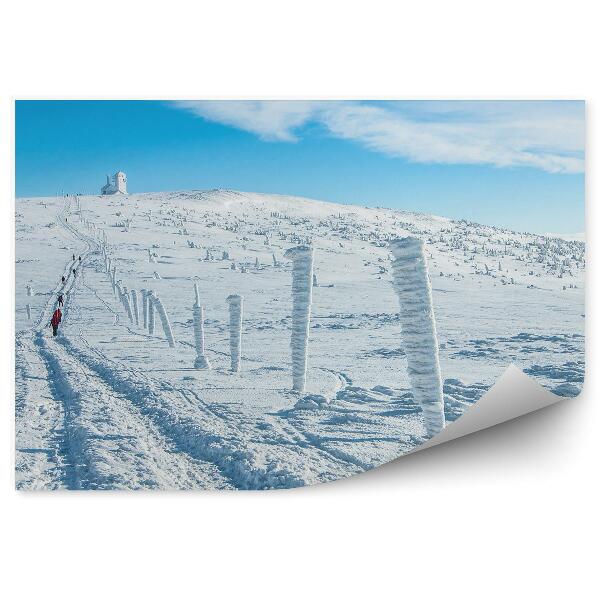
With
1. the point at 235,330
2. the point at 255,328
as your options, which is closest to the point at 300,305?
the point at 255,328

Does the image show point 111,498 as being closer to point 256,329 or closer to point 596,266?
point 256,329

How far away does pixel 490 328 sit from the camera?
18.9ft

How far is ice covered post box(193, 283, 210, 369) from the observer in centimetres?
573

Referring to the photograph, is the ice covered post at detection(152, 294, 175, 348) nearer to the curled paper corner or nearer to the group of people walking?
the group of people walking

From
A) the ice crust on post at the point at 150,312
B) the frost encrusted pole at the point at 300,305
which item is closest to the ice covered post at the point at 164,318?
the ice crust on post at the point at 150,312

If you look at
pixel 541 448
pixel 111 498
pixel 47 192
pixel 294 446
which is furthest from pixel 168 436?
pixel 541 448

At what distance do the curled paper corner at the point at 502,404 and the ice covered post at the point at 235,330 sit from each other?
1537 millimetres

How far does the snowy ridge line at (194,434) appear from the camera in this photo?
5.20 meters

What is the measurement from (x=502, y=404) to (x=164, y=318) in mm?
2736

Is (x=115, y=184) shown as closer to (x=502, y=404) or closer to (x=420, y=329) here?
(x=420, y=329)

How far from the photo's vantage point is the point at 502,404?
5828 millimetres

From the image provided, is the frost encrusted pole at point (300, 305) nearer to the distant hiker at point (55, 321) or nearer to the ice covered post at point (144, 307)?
the ice covered post at point (144, 307)

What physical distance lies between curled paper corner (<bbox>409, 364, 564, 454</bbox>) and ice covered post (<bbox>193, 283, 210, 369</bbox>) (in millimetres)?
1741

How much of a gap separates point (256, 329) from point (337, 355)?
2.18ft
